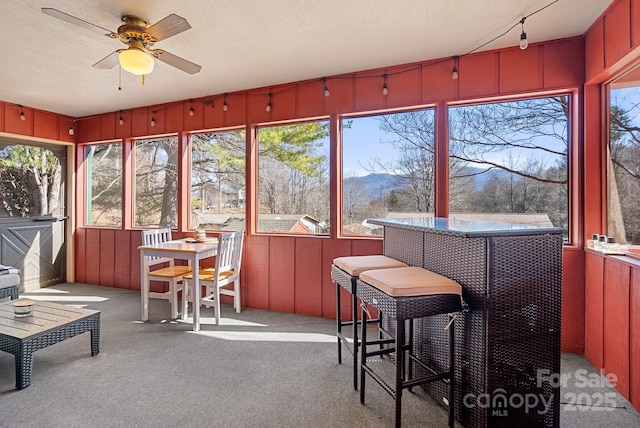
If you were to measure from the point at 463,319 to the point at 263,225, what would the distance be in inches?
106

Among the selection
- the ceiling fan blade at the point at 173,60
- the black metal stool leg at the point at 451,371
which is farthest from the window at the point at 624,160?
the ceiling fan blade at the point at 173,60

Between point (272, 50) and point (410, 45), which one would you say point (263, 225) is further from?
point (410, 45)

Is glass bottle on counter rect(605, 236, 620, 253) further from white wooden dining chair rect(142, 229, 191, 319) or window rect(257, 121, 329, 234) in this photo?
white wooden dining chair rect(142, 229, 191, 319)

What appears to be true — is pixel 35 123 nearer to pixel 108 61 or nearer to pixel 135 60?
pixel 108 61

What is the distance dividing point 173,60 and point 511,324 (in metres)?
2.94

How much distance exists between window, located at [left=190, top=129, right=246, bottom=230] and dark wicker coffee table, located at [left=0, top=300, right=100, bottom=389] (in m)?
1.84

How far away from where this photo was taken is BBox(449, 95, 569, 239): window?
9.25 ft

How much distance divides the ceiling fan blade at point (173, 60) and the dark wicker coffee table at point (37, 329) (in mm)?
2156

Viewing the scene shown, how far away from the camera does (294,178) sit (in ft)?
12.6

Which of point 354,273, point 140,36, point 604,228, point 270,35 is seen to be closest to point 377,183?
point 354,273

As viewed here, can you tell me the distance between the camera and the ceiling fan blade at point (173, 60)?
2.41 metres

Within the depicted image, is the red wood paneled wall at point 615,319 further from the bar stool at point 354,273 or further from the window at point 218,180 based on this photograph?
the window at point 218,180

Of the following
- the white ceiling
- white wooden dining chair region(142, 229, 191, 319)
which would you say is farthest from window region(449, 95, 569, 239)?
white wooden dining chair region(142, 229, 191, 319)

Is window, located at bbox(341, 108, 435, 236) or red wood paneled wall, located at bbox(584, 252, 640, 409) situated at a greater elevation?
window, located at bbox(341, 108, 435, 236)
